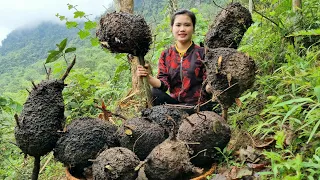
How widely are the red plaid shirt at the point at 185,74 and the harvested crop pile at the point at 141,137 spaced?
94cm

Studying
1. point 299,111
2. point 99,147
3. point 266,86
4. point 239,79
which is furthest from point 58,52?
point 299,111

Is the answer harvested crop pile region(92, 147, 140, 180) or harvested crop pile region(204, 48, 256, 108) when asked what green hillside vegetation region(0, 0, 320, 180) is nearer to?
harvested crop pile region(204, 48, 256, 108)

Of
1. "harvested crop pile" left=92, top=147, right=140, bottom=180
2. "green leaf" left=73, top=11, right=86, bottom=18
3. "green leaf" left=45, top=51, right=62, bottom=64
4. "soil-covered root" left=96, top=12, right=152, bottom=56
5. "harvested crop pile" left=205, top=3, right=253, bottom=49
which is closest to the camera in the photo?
"harvested crop pile" left=92, top=147, right=140, bottom=180

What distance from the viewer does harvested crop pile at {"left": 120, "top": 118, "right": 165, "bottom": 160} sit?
7.80 feet

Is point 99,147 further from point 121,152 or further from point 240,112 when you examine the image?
point 240,112

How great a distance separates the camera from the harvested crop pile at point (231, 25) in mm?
2965

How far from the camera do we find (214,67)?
2.39 metres

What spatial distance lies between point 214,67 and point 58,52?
143 centimetres

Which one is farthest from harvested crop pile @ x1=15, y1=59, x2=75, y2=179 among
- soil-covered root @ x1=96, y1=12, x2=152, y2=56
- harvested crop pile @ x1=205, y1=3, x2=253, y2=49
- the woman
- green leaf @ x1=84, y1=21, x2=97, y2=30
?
green leaf @ x1=84, y1=21, x2=97, y2=30

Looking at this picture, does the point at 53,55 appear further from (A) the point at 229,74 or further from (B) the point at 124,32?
(A) the point at 229,74

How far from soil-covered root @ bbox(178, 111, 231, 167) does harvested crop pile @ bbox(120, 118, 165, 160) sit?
→ 19cm

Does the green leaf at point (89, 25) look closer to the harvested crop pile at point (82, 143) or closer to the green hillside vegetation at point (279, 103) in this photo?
the green hillside vegetation at point (279, 103)

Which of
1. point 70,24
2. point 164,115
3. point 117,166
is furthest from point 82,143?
point 70,24

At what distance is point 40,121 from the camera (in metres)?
2.46
